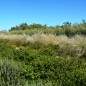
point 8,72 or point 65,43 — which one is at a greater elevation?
point 65,43

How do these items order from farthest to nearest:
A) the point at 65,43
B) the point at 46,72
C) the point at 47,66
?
1. the point at 65,43
2. the point at 47,66
3. the point at 46,72

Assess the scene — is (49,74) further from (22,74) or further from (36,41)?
(36,41)

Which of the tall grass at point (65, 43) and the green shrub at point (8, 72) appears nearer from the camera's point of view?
the green shrub at point (8, 72)

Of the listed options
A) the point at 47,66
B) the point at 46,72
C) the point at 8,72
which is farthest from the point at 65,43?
the point at 8,72

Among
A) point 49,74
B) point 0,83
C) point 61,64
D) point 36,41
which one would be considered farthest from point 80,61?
point 36,41

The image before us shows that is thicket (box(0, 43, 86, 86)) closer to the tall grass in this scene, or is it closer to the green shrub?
the green shrub

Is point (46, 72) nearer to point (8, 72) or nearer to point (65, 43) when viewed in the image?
point (8, 72)

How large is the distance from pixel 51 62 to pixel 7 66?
3.19m

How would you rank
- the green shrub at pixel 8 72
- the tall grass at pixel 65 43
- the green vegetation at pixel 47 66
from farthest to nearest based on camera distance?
the tall grass at pixel 65 43, the green vegetation at pixel 47 66, the green shrub at pixel 8 72

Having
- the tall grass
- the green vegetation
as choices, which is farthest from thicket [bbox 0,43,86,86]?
the tall grass

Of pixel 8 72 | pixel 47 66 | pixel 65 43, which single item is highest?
pixel 65 43

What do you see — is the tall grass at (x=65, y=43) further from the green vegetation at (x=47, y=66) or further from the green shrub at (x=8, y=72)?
the green shrub at (x=8, y=72)

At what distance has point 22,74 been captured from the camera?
11.1 m

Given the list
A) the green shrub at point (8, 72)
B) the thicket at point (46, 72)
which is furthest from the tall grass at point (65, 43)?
the green shrub at point (8, 72)
